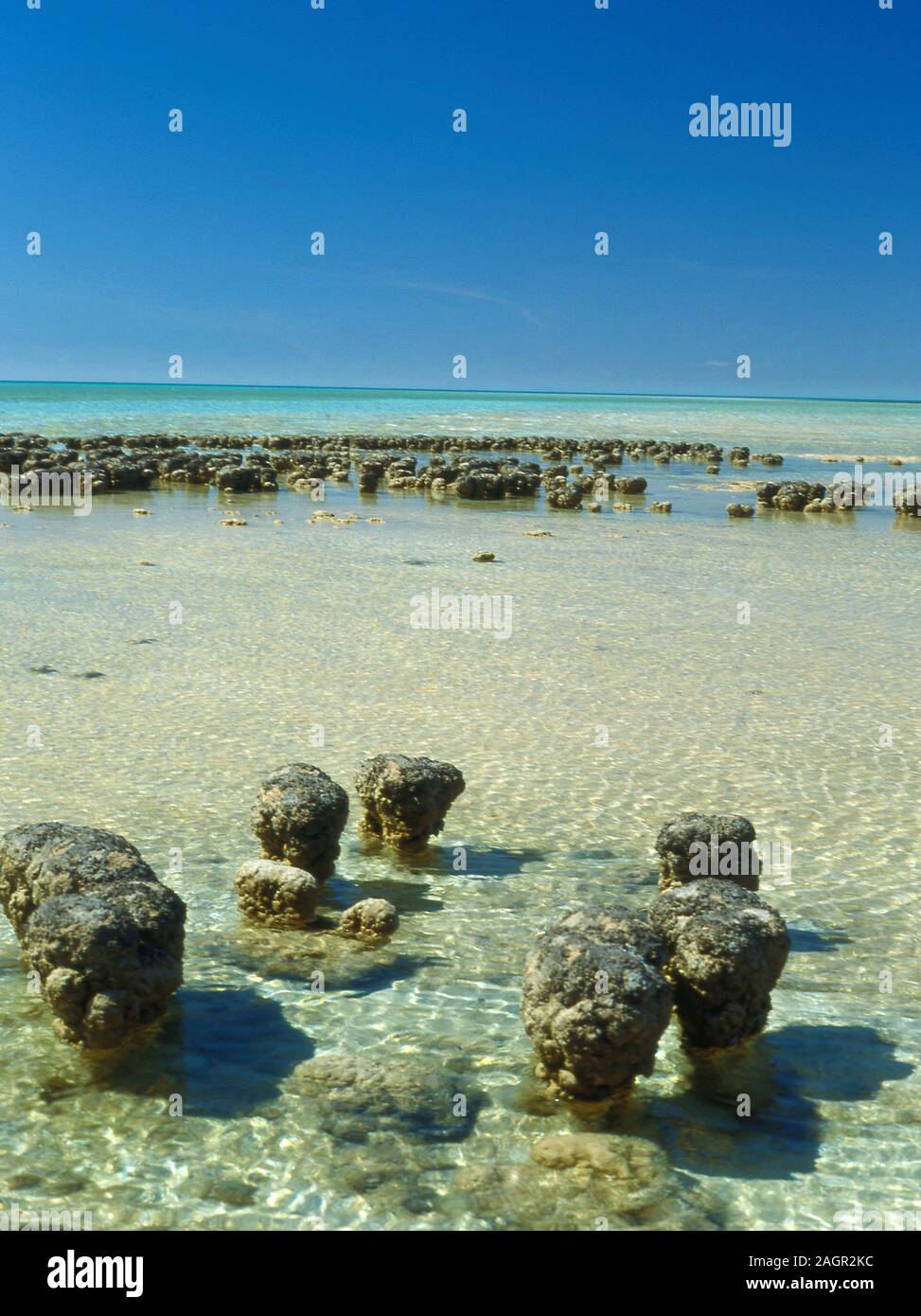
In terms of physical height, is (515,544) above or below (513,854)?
above

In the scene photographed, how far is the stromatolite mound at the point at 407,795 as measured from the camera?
9070mm

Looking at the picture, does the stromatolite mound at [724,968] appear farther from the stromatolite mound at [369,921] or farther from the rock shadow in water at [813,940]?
the stromatolite mound at [369,921]

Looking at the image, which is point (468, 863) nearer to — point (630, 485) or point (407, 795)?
point (407, 795)

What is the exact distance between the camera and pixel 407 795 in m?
9.07

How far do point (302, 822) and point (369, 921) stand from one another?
101cm

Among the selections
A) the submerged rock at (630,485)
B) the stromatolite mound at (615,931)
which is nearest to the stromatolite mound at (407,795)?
the stromatolite mound at (615,931)

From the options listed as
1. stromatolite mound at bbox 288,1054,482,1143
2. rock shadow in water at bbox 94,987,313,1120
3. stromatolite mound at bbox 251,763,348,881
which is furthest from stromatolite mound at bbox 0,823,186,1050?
stromatolite mound at bbox 251,763,348,881

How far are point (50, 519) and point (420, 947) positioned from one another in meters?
24.2

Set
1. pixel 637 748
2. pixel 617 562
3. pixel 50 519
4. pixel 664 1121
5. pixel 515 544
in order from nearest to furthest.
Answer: pixel 664 1121 < pixel 637 748 < pixel 617 562 < pixel 515 544 < pixel 50 519

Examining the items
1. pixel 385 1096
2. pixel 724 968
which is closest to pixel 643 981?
pixel 724 968

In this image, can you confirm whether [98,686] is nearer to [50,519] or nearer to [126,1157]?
[126,1157]

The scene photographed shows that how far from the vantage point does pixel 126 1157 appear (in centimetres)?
543
